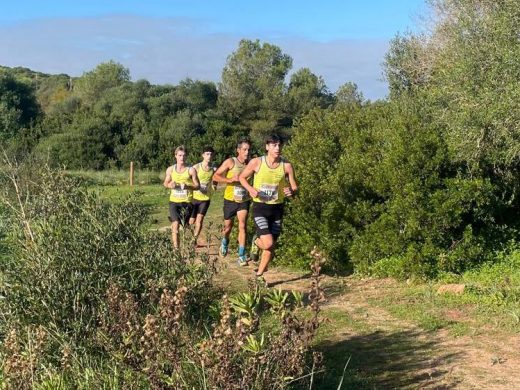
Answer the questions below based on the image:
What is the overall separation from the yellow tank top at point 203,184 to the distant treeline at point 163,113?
2213 cm

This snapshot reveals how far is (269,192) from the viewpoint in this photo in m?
7.54

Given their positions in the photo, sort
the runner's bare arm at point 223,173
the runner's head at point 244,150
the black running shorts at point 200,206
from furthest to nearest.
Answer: the black running shorts at point 200,206
the runner's head at point 244,150
the runner's bare arm at point 223,173

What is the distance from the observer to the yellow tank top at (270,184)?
754 centimetres

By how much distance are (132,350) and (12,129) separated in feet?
138

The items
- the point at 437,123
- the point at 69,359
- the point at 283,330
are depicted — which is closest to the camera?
the point at 283,330

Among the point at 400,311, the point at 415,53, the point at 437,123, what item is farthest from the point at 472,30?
the point at 415,53

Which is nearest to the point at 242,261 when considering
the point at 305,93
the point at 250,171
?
the point at 250,171

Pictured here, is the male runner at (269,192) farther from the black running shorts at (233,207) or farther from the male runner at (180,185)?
the male runner at (180,185)

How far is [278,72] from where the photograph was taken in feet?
148

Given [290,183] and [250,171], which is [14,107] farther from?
[290,183]

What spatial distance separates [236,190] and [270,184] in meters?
1.54

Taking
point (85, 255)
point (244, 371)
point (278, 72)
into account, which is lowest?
point (244, 371)

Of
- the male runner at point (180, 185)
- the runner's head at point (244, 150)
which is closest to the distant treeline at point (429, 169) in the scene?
the runner's head at point (244, 150)

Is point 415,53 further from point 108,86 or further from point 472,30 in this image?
point 108,86
